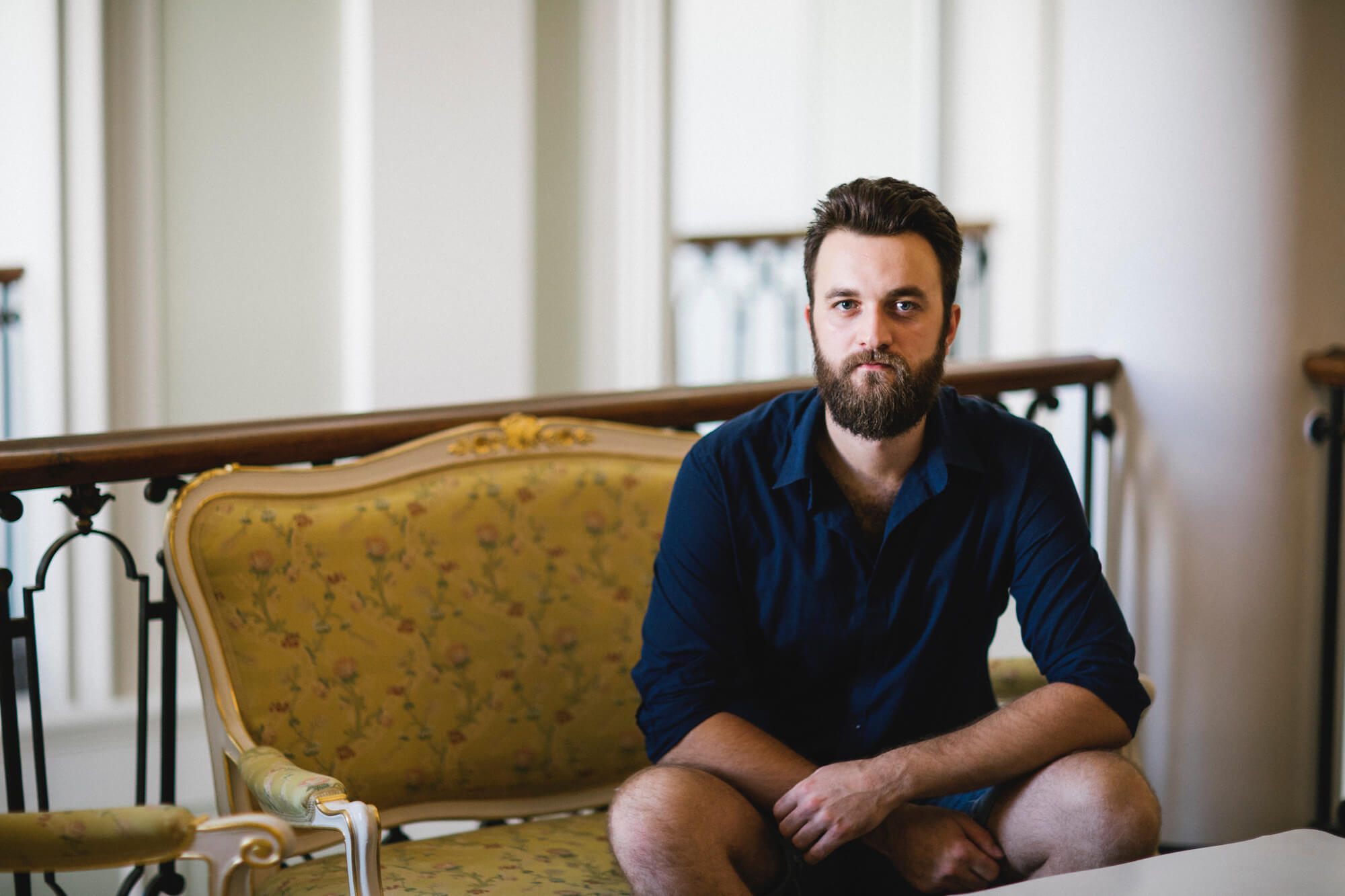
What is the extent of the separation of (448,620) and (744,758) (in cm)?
50

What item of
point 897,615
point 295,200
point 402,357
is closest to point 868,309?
point 897,615

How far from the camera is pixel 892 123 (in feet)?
15.0

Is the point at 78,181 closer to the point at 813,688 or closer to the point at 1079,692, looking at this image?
the point at 813,688

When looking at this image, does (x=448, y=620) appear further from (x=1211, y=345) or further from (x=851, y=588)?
(x=1211, y=345)

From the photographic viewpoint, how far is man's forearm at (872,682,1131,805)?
1421 millimetres

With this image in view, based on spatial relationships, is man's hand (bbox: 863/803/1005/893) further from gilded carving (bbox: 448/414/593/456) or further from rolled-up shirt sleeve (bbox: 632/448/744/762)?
gilded carving (bbox: 448/414/593/456)

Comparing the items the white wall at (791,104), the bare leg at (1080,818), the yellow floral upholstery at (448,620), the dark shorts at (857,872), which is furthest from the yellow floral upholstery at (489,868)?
the white wall at (791,104)

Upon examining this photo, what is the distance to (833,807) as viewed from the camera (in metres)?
1.39

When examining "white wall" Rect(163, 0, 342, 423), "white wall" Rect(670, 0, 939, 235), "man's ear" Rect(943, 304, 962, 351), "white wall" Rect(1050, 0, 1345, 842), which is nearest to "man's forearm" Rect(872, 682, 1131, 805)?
"man's ear" Rect(943, 304, 962, 351)

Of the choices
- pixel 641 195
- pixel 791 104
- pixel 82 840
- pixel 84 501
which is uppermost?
pixel 791 104

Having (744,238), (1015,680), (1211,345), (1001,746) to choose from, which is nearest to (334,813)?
(1001,746)

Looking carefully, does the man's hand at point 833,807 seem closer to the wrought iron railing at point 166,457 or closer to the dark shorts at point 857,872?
the dark shorts at point 857,872

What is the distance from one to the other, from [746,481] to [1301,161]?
1.32 meters

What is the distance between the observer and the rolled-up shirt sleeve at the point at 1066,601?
1492mm
